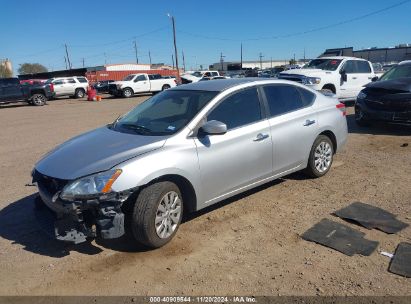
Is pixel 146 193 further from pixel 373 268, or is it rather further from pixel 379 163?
pixel 379 163

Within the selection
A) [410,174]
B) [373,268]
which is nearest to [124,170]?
[373,268]

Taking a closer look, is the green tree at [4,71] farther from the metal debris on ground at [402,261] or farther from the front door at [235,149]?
the metal debris on ground at [402,261]

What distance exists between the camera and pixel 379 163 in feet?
23.0

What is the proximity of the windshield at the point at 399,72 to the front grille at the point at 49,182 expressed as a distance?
30.6 feet

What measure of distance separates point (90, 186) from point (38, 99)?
81.9 ft

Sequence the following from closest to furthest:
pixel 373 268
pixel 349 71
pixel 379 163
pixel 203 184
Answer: pixel 373 268 → pixel 203 184 → pixel 379 163 → pixel 349 71

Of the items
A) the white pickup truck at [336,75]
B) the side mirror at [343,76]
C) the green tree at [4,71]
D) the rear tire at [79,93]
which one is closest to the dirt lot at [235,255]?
the white pickup truck at [336,75]

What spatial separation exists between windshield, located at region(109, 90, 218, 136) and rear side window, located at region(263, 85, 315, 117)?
0.96 m

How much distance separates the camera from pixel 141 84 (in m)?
30.5

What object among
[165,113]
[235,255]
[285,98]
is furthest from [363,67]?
[235,255]

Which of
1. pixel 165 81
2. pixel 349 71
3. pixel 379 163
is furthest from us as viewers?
pixel 165 81

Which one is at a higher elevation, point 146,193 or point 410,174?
point 146,193

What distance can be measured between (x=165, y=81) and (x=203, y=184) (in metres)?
28.0

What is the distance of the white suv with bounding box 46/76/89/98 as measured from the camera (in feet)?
102
